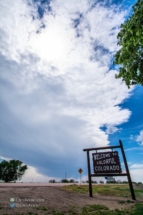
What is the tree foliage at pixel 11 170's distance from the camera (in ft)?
164

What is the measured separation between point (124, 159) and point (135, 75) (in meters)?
7.03

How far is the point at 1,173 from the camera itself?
4925 cm

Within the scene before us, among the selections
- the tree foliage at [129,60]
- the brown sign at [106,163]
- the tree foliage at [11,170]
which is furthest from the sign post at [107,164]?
the tree foliage at [11,170]

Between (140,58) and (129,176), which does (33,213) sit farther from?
(140,58)

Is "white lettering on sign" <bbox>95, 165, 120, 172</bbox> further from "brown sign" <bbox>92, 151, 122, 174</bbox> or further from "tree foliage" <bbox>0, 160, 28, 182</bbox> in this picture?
"tree foliage" <bbox>0, 160, 28, 182</bbox>

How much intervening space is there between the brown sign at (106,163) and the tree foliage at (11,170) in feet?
166

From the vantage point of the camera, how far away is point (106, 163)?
1192 cm

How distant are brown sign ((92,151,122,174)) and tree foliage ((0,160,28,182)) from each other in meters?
50.6

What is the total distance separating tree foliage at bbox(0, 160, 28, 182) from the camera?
164ft

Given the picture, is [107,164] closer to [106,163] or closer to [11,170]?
[106,163]

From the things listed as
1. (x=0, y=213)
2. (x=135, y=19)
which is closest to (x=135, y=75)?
(x=135, y=19)

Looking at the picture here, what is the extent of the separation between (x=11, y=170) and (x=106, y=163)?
2035 inches

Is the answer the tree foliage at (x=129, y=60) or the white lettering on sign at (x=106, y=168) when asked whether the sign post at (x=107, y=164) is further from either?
the tree foliage at (x=129, y=60)

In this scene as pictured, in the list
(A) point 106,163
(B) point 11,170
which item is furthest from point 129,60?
(B) point 11,170
